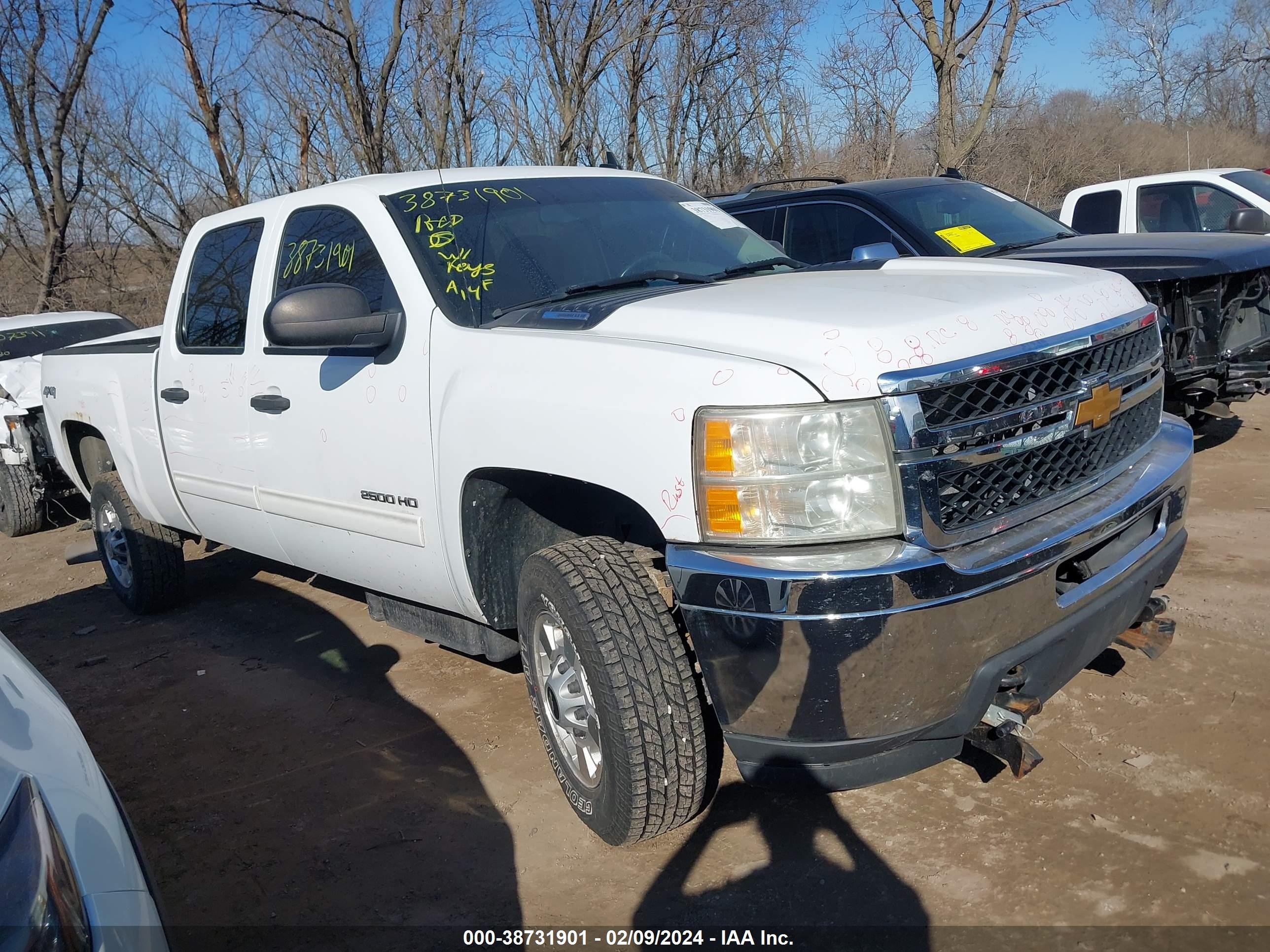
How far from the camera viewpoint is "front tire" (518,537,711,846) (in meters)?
2.72

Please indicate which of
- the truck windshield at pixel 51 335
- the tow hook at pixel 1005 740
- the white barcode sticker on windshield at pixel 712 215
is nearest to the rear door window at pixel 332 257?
the white barcode sticker on windshield at pixel 712 215

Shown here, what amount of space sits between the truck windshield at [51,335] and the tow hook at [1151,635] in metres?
8.27

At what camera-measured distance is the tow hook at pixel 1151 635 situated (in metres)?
3.26

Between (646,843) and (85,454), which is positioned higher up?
(85,454)

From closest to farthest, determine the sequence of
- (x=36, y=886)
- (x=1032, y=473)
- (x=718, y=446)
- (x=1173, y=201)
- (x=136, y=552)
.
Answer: (x=36, y=886) → (x=718, y=446) → (x=1032, y=473) → (x=136, y=552) → (x=1173, y=201)

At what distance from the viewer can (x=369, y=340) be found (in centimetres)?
346

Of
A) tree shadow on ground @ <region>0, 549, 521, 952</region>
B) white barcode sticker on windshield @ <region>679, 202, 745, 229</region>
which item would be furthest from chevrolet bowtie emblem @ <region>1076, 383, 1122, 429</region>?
tree shadow on ground @ <region>0, 549, 521, 952</region>

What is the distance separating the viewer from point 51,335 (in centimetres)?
930

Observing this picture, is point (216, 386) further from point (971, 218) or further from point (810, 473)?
point (971, 218)

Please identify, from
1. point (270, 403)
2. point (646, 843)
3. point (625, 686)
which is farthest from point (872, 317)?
point (270, 403)

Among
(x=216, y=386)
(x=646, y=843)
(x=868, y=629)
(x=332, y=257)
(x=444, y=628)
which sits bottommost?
(x=646, y=843)

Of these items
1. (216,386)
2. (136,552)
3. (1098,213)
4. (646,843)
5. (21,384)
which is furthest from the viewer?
(1098,213)

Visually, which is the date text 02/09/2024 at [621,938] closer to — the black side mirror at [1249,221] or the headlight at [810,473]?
the headlight at [810,473]

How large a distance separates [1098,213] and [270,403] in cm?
783
